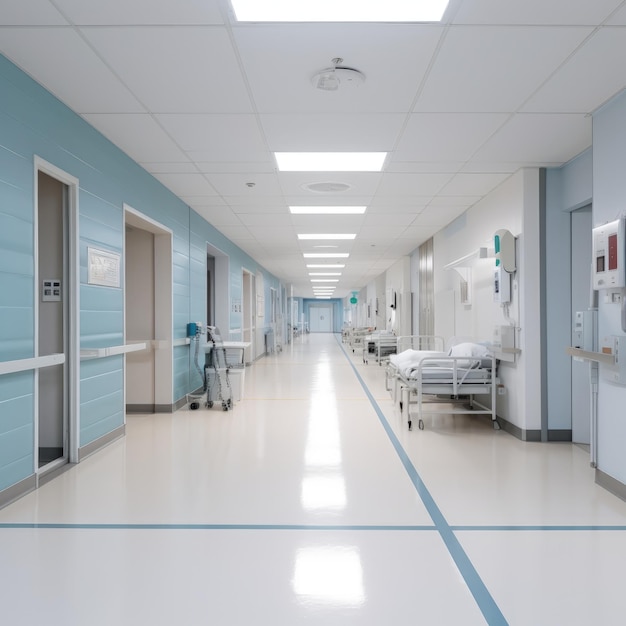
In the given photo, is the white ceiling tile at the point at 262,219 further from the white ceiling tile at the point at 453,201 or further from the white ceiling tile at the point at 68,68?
the white ceiling tile at the point at 68,68

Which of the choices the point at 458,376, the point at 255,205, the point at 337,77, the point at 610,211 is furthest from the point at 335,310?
the point at 337,77

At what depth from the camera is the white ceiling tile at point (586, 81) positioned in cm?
291

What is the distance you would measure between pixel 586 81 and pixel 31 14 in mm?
3368

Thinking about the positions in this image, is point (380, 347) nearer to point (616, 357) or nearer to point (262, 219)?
point (262, 219)

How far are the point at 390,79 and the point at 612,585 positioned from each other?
3065mm

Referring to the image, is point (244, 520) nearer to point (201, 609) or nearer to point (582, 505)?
point (201, 609)

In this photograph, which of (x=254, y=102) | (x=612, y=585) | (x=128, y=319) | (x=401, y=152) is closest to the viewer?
(x=612, y=585)

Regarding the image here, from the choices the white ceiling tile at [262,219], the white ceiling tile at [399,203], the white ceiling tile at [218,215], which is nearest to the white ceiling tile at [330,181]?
the white ceiling tile at [399,203]

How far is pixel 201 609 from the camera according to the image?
6.90ft

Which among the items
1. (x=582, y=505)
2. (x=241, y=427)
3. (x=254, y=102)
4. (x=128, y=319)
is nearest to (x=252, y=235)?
(x=128, y=319)

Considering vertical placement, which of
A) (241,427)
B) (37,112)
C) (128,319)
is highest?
(37,112)

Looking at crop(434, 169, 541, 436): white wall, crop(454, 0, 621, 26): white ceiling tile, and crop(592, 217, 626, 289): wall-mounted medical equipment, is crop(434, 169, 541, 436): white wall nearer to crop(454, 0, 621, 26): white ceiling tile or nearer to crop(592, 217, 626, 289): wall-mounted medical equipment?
crop(592, 217, 626, 289): wall-mounted medical equipment

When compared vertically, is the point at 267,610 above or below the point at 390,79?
below

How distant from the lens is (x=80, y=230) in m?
4.15
